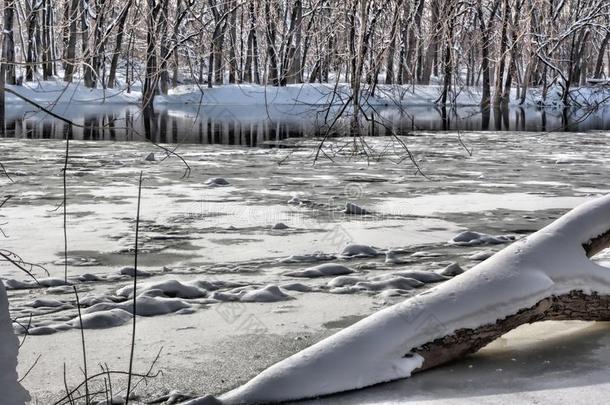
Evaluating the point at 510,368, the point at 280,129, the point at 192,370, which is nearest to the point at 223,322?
the point at 192,370

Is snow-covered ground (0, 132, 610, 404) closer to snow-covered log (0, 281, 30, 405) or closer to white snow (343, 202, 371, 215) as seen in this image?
white snow (343, 202, 371, 215)

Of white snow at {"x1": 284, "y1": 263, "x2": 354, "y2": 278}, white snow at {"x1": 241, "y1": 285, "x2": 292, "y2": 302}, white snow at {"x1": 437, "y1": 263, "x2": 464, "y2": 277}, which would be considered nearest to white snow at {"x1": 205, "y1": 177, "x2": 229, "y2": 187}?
white snow at {"x1": 284, "y1": 263, "x2": 354, "y2": 278}

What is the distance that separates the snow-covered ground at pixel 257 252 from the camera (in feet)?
12.3

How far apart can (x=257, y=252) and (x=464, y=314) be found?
2.76 m

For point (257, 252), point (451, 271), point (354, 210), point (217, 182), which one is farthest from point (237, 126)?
point (451, 271)

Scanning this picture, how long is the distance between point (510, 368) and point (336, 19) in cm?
218

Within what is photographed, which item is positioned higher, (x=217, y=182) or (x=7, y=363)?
(x=7, y=363)

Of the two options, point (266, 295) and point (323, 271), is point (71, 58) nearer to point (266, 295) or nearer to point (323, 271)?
point (266, 295)

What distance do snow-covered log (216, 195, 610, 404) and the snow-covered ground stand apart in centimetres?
10

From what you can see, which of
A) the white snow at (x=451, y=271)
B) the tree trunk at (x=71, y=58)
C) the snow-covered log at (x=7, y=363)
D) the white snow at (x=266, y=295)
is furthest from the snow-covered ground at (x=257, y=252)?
the snow-covered log at (x=7, y=363)

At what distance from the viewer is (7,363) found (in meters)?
2.01

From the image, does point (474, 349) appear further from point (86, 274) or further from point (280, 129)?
point (280, 129)

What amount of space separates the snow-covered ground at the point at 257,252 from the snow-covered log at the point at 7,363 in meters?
1.39

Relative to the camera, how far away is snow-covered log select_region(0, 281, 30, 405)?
1996 mm
